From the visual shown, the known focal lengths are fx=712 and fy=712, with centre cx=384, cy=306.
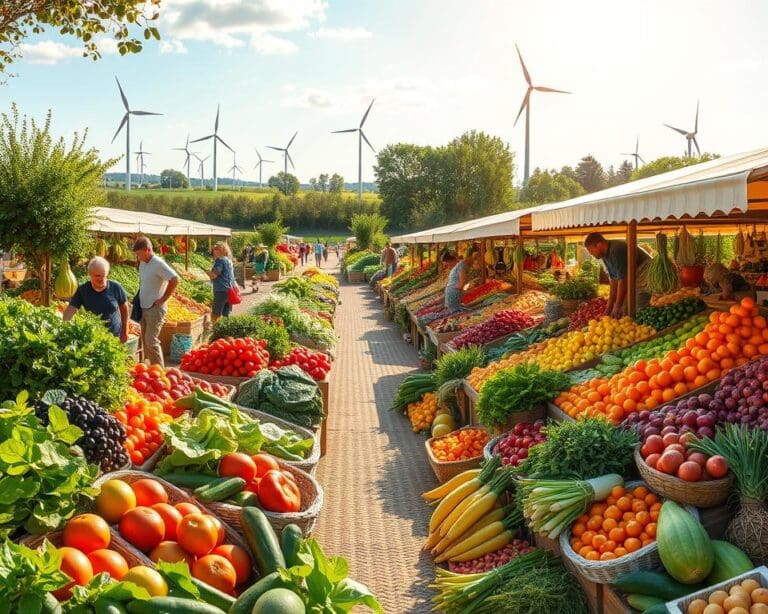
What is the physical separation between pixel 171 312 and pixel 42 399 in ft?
29.0

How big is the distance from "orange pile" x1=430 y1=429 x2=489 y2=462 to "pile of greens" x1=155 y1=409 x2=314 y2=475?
166 centimetres

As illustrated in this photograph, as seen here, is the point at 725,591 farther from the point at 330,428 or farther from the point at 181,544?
the point at 330,428

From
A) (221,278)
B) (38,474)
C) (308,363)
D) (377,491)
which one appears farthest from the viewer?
(221,278)

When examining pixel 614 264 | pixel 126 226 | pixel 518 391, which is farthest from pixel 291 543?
pixel 126 226

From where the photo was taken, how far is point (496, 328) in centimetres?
885

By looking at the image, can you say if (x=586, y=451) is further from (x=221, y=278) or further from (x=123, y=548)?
(x=221, y=278)

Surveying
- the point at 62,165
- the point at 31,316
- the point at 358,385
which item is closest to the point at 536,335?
the point at 358,385

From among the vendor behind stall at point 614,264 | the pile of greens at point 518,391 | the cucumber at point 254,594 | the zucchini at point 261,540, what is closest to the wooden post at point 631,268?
the vendor behind stall at point 614,264

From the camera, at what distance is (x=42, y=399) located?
10.9ft

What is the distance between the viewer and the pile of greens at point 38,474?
2.58 meters

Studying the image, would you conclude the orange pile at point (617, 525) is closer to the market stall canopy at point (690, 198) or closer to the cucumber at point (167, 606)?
the market stall canopy at point (690, 198)

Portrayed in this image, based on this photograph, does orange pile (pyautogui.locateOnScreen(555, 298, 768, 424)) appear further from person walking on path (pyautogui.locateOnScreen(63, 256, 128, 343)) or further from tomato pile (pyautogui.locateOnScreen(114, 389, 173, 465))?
person walking on path (pyautogui.locateOnScreen(63, 256, 128, 343))

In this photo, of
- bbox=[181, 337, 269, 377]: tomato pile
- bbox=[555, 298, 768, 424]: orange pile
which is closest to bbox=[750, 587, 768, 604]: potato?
bbox=[555, 298, 768, 424]: orange pile

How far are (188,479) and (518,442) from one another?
234 cm
